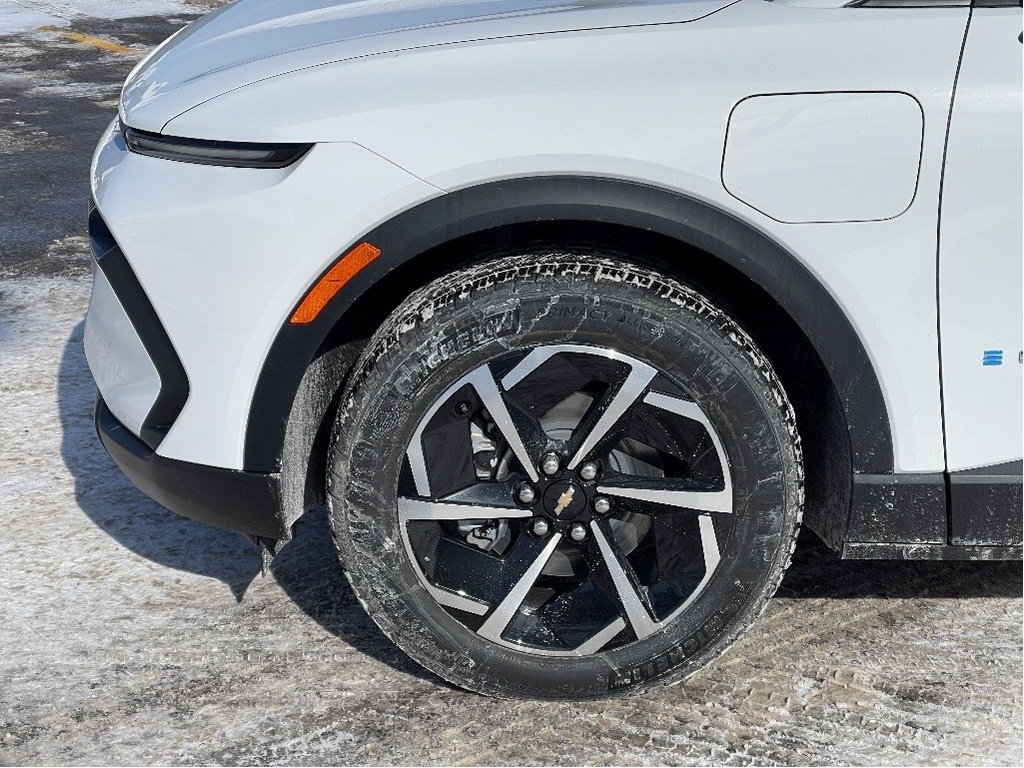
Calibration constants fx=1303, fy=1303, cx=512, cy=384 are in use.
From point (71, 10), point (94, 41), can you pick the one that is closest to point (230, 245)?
point (94, 41)

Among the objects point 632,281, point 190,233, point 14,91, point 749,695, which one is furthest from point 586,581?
Answer: point 14,91

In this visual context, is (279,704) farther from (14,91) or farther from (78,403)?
(14,91)

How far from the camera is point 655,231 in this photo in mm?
2396

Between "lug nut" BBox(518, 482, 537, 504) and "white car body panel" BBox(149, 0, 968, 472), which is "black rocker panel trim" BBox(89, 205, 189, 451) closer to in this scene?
"white car body panel" BBox(149, 0, 968, 472)

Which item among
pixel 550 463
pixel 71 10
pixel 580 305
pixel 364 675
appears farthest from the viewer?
pixel 71 10

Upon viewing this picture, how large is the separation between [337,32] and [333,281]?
559mm

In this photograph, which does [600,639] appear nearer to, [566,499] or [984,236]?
[566,499]

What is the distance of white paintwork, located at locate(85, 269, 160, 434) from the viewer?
264cm

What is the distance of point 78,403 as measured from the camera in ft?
13.9

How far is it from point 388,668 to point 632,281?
3.43 ft

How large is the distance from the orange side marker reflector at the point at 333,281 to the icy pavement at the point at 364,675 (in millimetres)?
845

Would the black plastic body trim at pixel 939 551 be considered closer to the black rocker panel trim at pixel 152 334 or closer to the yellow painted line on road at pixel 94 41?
the black rocker panel trim at pixel 152 334

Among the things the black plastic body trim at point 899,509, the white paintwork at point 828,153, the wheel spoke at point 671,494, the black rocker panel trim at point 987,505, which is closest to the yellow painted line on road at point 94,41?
the wheel spoke at point 671,494

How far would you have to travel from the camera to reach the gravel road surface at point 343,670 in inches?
102
